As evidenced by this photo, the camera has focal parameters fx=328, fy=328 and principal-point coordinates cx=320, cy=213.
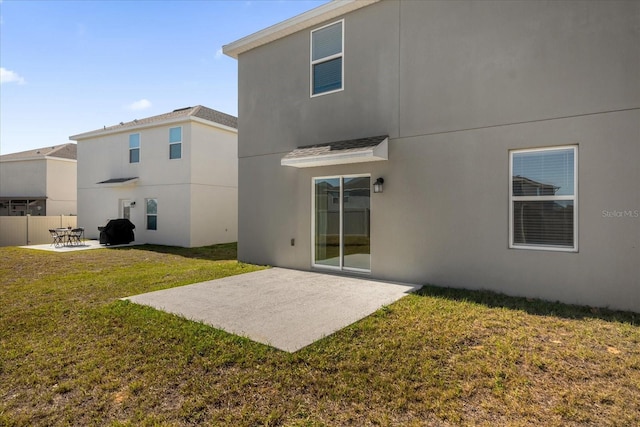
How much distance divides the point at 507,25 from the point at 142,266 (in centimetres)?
1156

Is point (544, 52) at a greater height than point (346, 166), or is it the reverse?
point (544, 52)

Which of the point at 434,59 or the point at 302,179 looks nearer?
the point at 434,59

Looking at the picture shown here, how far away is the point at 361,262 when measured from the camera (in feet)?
27.6

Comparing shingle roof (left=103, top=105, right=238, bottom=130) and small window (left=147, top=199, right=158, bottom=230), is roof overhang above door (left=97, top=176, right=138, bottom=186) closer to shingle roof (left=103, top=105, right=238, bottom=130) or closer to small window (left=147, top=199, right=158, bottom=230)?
small window (left=147, top=199, right=158, bottom=230)

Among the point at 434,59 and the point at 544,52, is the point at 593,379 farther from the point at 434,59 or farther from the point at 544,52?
the point at 434,59

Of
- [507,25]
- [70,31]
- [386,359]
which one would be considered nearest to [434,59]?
[507,25]

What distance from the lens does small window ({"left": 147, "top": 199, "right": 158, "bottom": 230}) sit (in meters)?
17.1

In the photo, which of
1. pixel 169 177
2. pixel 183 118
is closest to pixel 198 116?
pixel 183 118

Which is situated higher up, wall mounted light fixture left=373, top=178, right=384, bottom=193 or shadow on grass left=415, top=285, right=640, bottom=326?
wall mounted light fixture left=373, top=178, right=384, bottom=193

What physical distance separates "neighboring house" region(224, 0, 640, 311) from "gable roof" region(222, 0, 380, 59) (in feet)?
0.14

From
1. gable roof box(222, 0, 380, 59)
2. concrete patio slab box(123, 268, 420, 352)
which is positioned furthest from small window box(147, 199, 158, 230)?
concrete patio slab box(123, 268, 420, 352)

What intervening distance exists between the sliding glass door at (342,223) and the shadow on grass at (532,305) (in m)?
2.07

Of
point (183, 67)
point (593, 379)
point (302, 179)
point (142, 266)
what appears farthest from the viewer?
point (183, 67)

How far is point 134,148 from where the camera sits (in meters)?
18.0
